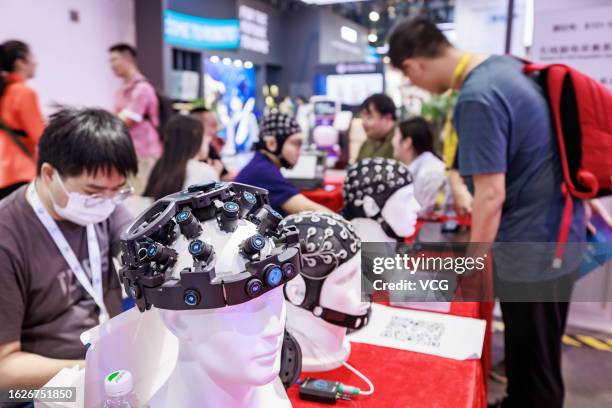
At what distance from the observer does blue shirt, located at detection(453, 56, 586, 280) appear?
1.71 metres

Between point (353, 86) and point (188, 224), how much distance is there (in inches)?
379

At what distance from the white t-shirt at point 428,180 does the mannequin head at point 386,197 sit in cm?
84

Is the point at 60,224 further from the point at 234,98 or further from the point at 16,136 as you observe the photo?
the point at 234,98

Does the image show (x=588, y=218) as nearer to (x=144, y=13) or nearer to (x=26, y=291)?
(x=26, y=291)

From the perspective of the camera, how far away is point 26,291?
4.41 feet

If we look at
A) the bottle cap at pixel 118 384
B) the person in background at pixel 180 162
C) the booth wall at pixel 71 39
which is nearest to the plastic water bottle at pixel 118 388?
the bottle cap at pixel 118 384

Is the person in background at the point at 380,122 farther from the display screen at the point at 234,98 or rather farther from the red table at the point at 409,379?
the display screen at the point at 234,98

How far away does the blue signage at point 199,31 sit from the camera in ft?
24.2

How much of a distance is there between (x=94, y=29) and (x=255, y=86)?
6.28m

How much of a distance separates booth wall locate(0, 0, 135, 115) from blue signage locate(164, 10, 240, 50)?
599mm

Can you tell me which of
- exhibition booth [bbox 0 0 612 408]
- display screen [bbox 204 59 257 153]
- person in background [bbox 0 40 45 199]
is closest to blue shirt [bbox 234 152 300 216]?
exhibition booth [bbox 0 0 612 408]

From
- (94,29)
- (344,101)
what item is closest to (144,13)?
(94,29)

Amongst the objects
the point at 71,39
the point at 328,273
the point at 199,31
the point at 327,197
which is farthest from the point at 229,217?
the point at 199,31

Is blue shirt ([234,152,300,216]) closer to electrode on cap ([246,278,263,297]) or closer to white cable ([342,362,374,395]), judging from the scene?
white cable ([342,362,374,395])
